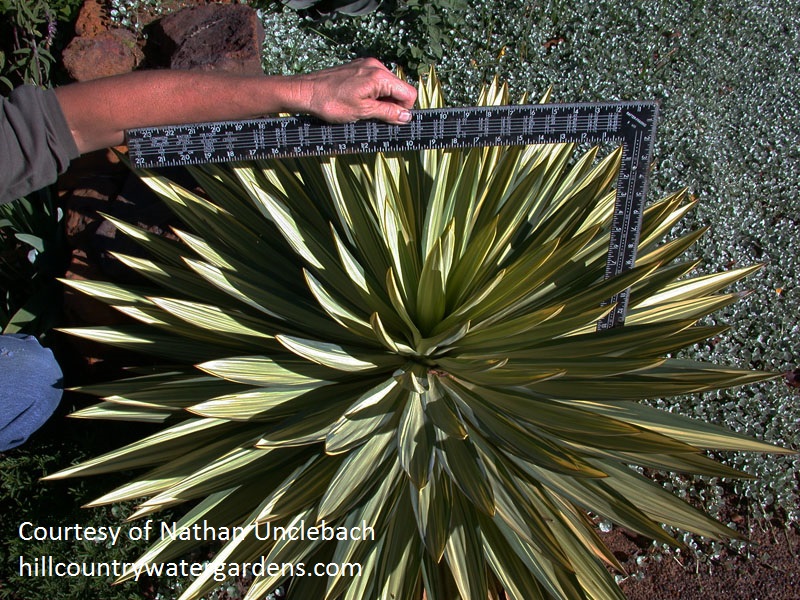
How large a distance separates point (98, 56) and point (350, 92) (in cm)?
216

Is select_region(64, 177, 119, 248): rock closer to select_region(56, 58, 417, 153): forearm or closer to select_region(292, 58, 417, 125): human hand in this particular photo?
select_region(56, 58, 417, 153): forearm

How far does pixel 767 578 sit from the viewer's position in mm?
2705

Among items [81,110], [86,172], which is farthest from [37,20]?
[81,110]

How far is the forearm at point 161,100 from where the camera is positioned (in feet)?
6.66

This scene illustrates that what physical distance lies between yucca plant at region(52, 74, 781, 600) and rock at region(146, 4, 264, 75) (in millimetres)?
1276

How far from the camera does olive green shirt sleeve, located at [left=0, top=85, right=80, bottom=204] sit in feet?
6.31

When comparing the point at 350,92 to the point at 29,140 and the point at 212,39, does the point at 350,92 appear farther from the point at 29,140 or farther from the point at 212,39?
the point at 212,39

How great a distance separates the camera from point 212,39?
348 centimetres

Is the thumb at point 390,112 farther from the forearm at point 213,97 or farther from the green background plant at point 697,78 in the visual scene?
the green background plant at point 697,78

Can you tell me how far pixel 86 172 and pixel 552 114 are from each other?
2284 millimetres

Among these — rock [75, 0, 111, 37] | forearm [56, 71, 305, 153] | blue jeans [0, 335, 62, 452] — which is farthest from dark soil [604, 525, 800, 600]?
rock [75, 0, 111, 37]

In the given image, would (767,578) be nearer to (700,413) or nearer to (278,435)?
(700,413)

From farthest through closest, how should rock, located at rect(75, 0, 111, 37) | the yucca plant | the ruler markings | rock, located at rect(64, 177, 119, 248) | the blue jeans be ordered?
rock, located at rect(75, 0, 111, 37), rock, located at rect(64, 177, 119, 248), the blue jeans, the ruler markings, the yucca plant

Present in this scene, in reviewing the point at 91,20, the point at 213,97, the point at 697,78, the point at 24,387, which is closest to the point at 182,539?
the point at 24,387
